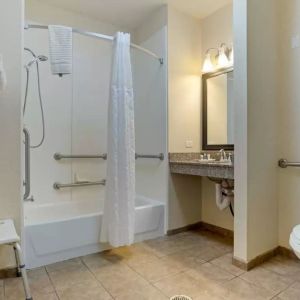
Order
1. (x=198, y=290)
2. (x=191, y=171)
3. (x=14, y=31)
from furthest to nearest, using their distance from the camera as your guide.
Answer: (x=191, y=171) → (x=14, y=31) → (x=198, y=290)

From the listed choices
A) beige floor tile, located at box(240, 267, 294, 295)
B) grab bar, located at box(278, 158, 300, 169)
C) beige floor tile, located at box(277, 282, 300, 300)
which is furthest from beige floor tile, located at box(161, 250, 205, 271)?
grab bar, located at box(278, 158, 300, 169)

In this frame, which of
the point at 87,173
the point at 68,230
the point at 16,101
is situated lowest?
the point at 68,230

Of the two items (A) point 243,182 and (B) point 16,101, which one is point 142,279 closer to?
(A) point 243,182

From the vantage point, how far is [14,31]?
176 cm

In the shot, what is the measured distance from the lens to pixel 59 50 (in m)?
1.94

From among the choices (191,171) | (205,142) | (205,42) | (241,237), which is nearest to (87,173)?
(191,171)

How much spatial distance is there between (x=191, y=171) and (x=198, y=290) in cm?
107

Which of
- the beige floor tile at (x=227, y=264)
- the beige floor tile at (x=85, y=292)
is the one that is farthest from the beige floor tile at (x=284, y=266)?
the beige floor tile at (x=85, y=292)

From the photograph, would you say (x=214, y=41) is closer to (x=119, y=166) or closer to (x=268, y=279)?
(x=119, y=166)

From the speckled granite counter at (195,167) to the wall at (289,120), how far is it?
49cm

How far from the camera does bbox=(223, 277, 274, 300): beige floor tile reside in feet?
5.10

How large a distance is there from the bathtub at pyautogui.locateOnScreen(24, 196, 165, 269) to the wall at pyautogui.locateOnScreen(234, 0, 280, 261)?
932 mm

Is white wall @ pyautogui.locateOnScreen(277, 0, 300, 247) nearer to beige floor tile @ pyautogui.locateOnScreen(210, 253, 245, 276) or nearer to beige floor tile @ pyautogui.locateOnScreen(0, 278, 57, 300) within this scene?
beige floor tile @ pyautogui.locateOnScreen(210, 253, 245, 276)

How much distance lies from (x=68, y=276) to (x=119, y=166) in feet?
3.00
